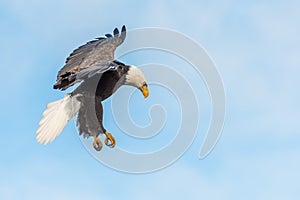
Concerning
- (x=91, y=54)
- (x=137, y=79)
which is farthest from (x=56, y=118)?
(x=91, y=54)

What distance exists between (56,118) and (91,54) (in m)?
1.53

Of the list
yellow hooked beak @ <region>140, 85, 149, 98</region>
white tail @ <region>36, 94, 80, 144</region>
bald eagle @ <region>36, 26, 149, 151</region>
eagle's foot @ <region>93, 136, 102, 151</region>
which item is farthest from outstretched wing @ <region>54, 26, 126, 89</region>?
eagle's foot @ <region>93, 136, 102, 151</region>

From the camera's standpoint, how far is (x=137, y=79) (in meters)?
9.23

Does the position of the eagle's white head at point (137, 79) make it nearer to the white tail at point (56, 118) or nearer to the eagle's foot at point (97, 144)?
the white tail at point (56, 118)

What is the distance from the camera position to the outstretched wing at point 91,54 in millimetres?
9125

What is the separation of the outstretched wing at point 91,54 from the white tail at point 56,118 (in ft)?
0.83

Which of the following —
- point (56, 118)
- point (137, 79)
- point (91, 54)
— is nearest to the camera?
point (56, 118)

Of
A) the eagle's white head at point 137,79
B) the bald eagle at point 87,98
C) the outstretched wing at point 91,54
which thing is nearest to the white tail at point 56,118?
the bald eagle at point 87,98

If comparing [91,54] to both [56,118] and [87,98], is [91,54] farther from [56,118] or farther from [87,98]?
[56,118]

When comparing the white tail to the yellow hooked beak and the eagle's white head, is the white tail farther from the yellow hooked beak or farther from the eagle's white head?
the yellow hooked beak

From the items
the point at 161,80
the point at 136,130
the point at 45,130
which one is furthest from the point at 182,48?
the point at 45,130

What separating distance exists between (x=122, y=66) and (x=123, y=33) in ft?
6.33

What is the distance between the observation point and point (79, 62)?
380 inches

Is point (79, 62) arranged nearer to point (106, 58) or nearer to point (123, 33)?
point (106, 58)
